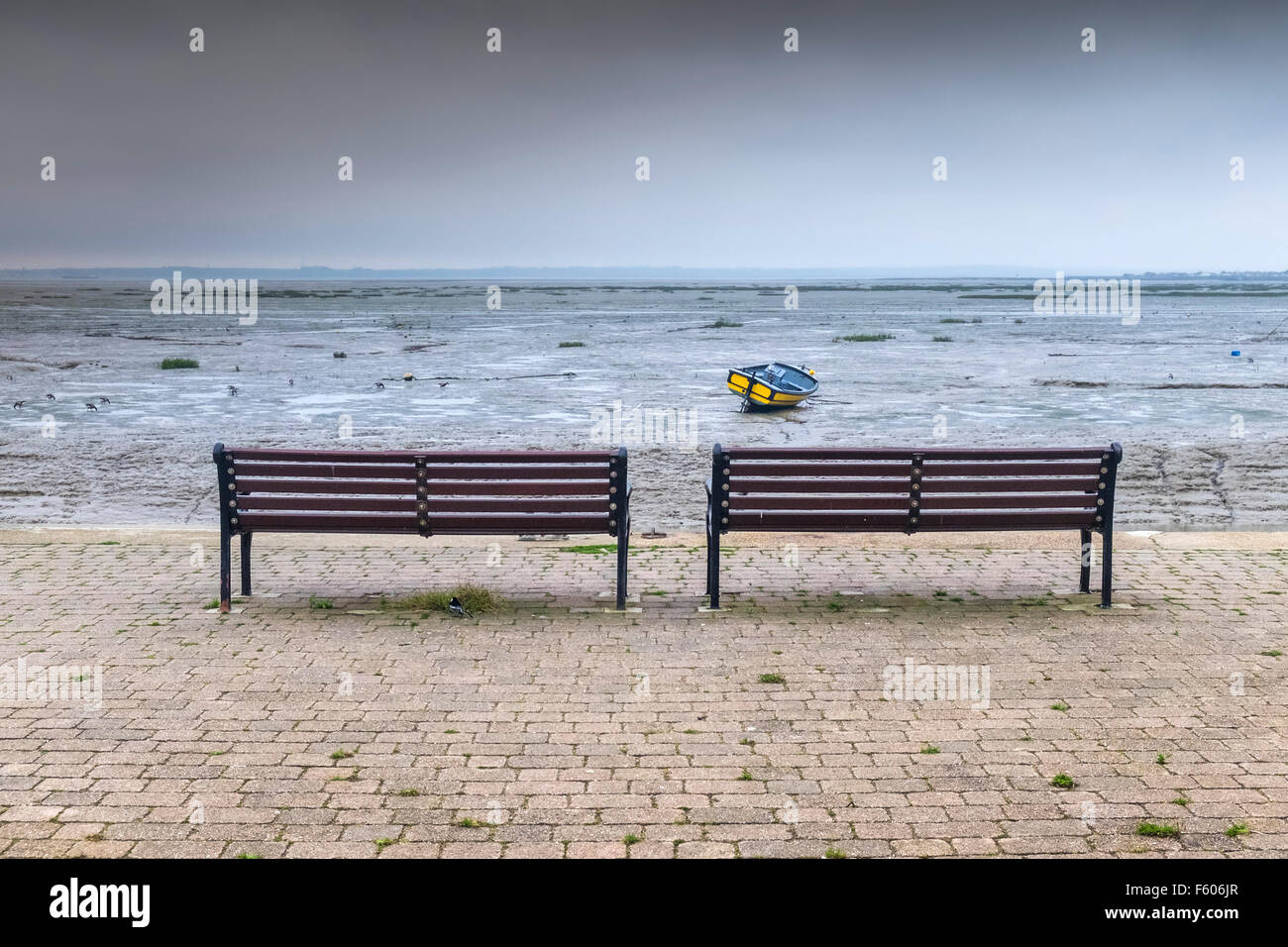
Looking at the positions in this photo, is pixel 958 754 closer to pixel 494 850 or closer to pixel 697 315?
pixel 494 850

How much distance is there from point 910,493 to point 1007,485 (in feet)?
2.11

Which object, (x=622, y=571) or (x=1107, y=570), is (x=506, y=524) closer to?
(x=622, y=571)

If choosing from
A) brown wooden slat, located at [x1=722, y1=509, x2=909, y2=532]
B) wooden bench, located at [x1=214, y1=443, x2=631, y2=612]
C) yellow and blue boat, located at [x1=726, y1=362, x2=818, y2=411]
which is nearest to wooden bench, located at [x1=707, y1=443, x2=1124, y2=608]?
brown wooden slat, located at [x1=722, y1=509, x2=909, y2=532]

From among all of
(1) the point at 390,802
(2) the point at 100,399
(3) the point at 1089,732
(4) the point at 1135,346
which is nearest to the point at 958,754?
(3) the point at 1089,732

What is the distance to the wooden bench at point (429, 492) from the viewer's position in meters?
6.61

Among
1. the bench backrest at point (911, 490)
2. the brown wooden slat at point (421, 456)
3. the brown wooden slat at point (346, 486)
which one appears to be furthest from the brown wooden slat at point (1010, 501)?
the brown wooden slat at point (346, 486)

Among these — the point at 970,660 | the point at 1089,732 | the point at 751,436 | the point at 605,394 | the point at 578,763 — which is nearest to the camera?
the point at 578,763

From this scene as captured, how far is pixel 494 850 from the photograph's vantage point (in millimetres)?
3678

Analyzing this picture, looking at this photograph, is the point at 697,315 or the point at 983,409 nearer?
the point at 983,409

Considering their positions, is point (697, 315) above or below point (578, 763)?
above

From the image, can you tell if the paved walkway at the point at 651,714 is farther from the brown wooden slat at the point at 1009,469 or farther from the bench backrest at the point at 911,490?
the brown wooden slat at the point at 1009,469

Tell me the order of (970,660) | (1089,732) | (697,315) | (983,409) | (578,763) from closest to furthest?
(578,763)
(1089,732)
(970,660)
(983,409)
(697,315)

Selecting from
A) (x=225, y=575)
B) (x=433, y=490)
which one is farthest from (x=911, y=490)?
(x=225, y=575)

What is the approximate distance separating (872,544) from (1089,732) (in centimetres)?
402
